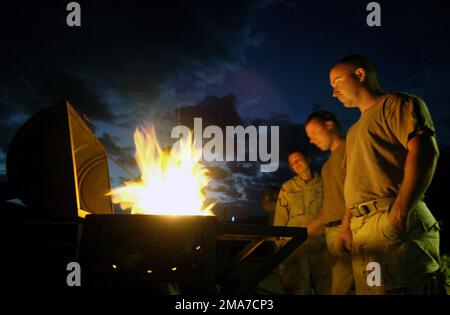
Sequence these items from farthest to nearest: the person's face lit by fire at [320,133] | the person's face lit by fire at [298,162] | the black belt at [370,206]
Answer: the person's face lit by fire at [298,162]
the person's face lit by fire at [320,133]
the black belt at [370,206]

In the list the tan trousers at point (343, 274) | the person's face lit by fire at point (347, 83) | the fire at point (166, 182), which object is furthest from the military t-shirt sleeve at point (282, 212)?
the person's face lit by fire at point (347, 83)

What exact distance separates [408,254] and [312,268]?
10.4 feet

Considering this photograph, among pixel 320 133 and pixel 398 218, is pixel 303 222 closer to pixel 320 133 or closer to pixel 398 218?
pixel 320 133

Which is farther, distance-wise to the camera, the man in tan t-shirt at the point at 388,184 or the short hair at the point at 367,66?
the short hair at the point at 367,66

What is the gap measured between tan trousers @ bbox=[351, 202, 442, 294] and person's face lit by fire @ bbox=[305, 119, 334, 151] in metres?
2.05

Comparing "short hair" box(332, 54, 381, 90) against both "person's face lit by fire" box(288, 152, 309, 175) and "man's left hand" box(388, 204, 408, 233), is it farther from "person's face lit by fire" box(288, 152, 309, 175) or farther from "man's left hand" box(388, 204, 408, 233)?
"person's face lit by fire" box(288, 152, 309, 175)

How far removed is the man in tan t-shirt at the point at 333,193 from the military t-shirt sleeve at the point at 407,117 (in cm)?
89

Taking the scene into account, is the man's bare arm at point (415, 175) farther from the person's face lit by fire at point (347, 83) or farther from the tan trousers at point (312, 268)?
the tan trousers at point (312, 268)

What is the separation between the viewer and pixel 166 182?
368 centimetres

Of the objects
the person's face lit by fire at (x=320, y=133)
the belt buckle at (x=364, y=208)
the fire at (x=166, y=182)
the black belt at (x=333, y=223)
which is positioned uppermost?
the person's face lit by fire at (x=320, y=133)

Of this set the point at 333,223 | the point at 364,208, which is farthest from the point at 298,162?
the point at 364,208

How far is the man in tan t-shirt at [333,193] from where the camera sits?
141 inches
